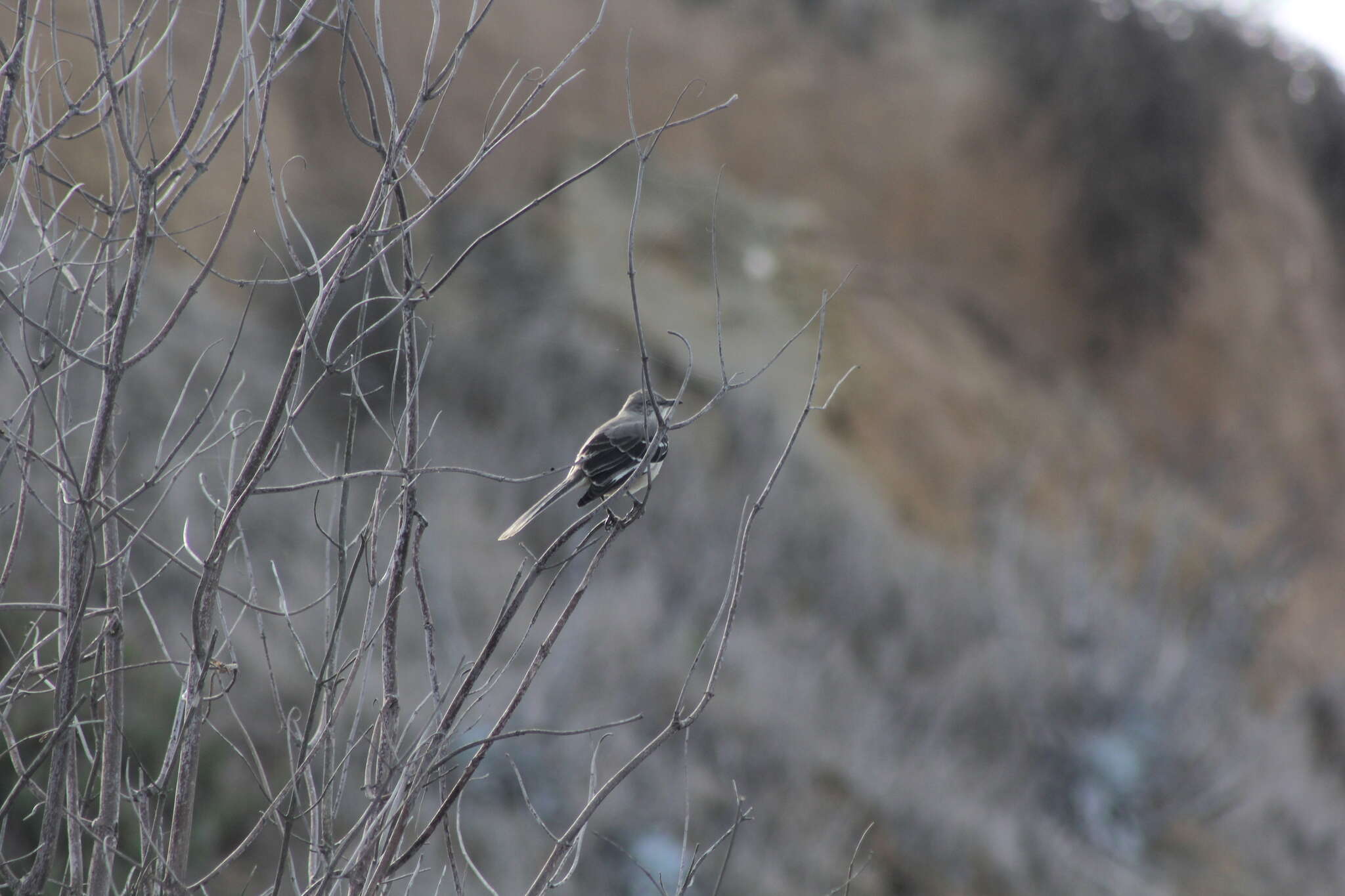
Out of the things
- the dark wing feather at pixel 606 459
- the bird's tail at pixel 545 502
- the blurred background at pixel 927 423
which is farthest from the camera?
the blurred background at pixel 927 423

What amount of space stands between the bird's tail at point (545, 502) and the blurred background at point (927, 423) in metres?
0.78

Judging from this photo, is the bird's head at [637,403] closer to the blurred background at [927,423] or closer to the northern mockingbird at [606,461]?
the northern mockingbird at [606,461]

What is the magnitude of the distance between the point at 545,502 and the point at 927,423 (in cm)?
1795

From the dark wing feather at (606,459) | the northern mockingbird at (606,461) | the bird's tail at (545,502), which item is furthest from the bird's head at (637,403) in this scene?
the bird's tail at (545,502)

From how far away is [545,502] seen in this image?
4.89 meters

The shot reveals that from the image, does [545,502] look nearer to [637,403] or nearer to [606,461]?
[606,461]

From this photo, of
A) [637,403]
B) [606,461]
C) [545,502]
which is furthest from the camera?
[637,403]

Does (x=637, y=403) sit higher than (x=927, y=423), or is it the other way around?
(x=927, y=423)

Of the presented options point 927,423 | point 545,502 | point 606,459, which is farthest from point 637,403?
point 927,423

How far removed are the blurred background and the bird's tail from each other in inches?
30.9

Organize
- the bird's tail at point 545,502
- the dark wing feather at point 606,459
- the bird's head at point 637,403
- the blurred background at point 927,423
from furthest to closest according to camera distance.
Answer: the blurred background at point 927,423 → the bird's head at point 637,403 → the dark wing feather at point 606,459 → the bird's tail at point 545,502

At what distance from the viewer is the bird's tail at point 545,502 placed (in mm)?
4434

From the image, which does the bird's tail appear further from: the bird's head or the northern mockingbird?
the bird's head

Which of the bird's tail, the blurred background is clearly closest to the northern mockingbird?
the bird's tail
